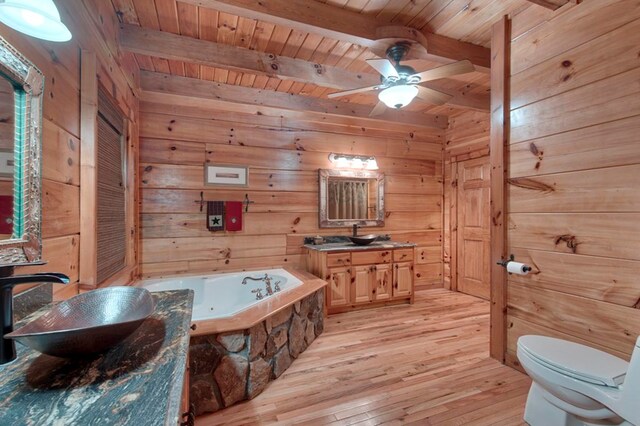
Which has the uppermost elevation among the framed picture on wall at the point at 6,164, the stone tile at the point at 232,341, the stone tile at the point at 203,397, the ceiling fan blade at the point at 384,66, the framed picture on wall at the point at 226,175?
the ceiling fan blade at the point at 384,66

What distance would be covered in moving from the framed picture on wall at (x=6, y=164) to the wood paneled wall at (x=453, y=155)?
436 centimetres

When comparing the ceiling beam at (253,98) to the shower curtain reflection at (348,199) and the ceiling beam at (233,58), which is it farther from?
the shower curtain reflection at (348,199)

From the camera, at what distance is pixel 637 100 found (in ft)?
5.00

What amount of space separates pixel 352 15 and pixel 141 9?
4.90ft

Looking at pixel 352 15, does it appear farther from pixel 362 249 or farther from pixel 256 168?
pixel 362 249

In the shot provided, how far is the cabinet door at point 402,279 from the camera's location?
11.9ft

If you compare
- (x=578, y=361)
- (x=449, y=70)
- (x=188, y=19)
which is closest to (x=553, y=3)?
(x=449, y=70)

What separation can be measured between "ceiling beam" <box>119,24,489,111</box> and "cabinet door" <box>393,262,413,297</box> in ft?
6.67

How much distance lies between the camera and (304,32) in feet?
7.31

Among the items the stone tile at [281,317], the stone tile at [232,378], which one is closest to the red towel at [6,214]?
the stone tile at [232,378]

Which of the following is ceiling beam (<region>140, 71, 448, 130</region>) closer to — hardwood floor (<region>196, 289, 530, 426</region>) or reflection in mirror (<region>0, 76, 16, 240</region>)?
reflection in mirror (<region>0, 76, 16, 240</region>)

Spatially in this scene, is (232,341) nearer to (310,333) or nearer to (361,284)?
(310,333)

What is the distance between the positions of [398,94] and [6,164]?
217 centimetres

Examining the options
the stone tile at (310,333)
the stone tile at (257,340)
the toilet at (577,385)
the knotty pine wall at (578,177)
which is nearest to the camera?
the toilet at (577,385)
